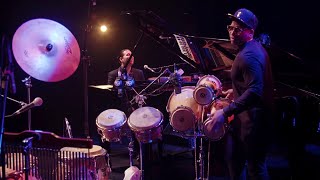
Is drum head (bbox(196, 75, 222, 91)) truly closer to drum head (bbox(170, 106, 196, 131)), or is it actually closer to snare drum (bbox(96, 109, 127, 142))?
drum head (bbox(170, 106, 196, 131))

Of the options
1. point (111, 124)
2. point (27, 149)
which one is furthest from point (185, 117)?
point (27, 149)

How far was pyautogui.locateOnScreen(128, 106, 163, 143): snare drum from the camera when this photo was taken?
4711mm

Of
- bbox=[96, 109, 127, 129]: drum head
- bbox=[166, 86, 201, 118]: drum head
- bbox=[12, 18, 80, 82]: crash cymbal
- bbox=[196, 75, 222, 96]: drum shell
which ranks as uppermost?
bbox=[12, 18, 80, 82]: crash cymbal

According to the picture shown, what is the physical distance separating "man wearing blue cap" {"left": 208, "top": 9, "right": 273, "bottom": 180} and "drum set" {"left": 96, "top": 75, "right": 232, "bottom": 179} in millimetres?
817

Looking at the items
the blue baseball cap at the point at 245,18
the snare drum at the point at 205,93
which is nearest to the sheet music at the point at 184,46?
the snare drum at the point at 205,93

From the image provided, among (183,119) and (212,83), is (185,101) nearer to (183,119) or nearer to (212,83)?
(183,119)

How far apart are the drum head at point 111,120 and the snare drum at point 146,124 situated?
24cm

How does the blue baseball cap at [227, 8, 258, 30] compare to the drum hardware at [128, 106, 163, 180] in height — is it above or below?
above

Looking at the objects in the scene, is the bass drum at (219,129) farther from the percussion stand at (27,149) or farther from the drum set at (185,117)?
the percussion stand at (27,149)

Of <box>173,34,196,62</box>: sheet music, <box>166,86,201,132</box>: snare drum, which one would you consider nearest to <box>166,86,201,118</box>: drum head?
<box>166,86,201,132</box>: snare drum

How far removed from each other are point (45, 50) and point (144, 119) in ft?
4.84

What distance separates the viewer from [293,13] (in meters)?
7.31

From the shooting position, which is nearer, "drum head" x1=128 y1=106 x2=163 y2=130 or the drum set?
the drum set

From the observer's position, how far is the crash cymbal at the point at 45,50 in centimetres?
432
